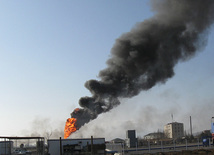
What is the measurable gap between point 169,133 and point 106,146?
15519 centimetres

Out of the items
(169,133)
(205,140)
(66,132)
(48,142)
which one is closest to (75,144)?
(48,142)

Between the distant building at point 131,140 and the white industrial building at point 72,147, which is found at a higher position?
the white industrial building at point 72,147

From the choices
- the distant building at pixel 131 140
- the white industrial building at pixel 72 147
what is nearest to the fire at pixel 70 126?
the white industrial building at pixel 72 147

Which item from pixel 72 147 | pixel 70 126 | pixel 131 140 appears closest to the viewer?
pixel 72 147

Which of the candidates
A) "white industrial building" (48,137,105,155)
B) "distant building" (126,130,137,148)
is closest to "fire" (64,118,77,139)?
"white industrial building" (48,137,105,155)

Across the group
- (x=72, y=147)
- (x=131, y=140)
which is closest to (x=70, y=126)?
(x=72, y=147)

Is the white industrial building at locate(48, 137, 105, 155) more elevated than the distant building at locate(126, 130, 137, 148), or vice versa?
the white industrial building at locate(48, 137, 105, 155)

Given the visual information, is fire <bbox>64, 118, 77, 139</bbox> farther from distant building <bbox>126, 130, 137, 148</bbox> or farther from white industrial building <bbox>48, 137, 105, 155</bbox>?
distant building <bbox>126, 130, 137, 148</bbox>

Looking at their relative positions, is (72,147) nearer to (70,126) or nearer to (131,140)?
(70,126)

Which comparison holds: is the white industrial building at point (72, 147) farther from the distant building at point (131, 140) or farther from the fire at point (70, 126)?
the distant building at point (131, 140)

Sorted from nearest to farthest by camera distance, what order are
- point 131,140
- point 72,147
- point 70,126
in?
point 72,147
point 70,126
point 131,140

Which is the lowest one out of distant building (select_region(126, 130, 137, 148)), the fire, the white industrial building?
distant building (select_region(126, 130, 137, 148))

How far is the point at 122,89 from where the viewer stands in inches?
2335

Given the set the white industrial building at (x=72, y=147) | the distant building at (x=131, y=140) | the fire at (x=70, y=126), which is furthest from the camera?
the distant building at (x=131, y=140)
